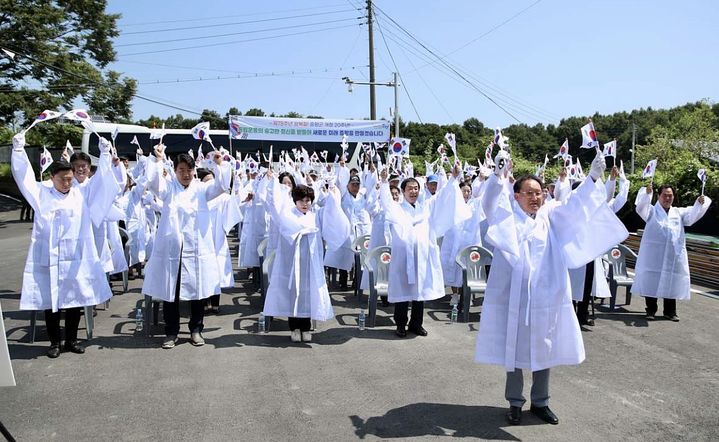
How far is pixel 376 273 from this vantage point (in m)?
7.72

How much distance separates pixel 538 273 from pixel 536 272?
16 millimetres

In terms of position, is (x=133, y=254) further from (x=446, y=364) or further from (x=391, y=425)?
(x=391, y=425)

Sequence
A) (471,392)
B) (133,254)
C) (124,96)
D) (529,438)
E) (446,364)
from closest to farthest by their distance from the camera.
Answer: (529,438) < (471,392) < (446,364) < (133,254) < (124,96)

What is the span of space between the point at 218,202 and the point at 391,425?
4.69 meters

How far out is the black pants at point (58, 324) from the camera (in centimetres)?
607

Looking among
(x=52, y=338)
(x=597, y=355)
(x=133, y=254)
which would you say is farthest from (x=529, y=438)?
(x=133, y=254)

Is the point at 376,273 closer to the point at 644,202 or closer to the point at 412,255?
the point at 412,255

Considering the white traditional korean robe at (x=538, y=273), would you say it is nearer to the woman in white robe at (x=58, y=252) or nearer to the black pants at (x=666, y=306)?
the black pants at (x=666, y=306)

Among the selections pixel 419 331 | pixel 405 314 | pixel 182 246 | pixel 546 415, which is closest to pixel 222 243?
pixel 182 246

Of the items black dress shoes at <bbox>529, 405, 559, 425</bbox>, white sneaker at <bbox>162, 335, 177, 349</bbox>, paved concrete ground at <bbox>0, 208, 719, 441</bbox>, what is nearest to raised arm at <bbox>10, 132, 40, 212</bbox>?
paved concrete ground at <bbox>0, 208, 719, 441</bbox>

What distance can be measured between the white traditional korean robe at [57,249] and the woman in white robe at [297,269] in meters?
1.94

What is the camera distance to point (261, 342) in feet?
21.6

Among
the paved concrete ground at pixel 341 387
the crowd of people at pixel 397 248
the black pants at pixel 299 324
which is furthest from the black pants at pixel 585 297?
the black pants at pixel 299 324

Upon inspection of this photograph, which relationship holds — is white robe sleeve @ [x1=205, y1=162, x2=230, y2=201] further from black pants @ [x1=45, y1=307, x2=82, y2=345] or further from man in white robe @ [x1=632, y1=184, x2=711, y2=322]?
man in white robe @ [x1=632, y1=184, x2=711, y2=322]
